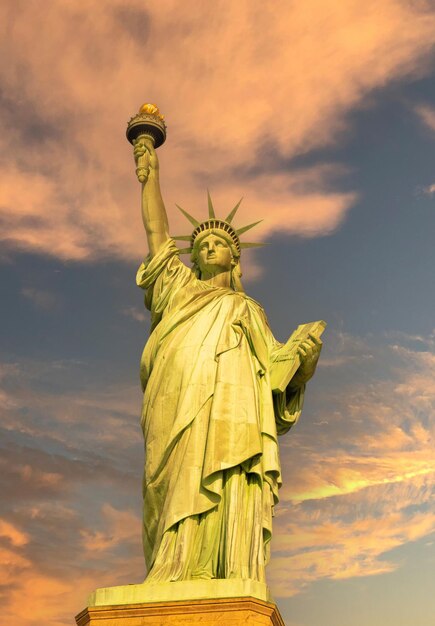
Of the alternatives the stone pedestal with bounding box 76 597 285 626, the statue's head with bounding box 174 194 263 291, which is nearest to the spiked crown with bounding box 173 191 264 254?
the statue's head with bounding box 174 194 263 291

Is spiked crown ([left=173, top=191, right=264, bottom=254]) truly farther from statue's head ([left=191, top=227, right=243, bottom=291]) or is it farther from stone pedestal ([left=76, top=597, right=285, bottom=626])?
stone pedestal ([left=76, top=597, right=285, bottom=626])

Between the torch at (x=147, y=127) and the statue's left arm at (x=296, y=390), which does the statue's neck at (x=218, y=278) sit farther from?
the torch at (x=147, y=127)

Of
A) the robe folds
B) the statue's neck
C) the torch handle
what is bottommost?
the robe folds

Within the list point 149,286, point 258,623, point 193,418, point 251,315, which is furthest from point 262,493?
point 149,286

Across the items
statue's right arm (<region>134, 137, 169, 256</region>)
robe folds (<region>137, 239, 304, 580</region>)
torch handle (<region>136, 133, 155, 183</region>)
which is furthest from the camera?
torch handle (<region>136, 133, 155, 183</region>)

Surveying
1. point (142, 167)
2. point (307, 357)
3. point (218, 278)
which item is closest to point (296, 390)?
point (307, 357)

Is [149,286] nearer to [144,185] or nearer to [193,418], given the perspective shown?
[144,185]
